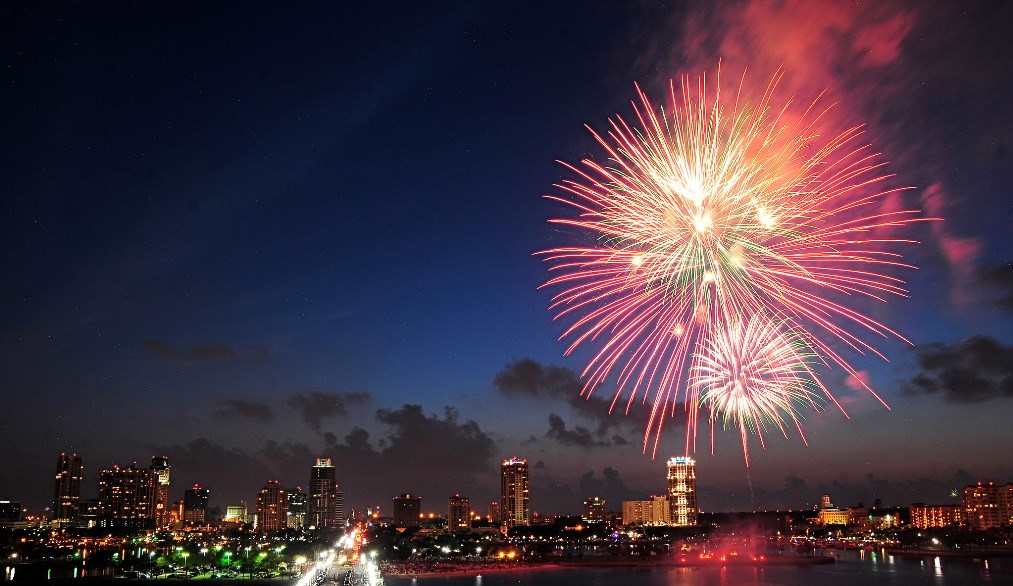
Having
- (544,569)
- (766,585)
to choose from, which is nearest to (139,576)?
(544,569)

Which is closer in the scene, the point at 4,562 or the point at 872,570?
the point at 872,570

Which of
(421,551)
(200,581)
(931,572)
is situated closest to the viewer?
(200,581)

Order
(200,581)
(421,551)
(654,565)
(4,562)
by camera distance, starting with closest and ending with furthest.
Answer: (200,581)
(654,565)
(4,562)
(421,551)

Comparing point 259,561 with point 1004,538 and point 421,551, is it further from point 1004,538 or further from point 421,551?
point 1004,538

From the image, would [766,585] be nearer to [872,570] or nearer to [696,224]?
[872,570]

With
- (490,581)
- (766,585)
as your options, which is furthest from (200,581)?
(766,585)

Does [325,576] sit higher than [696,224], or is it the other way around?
[696,224]
